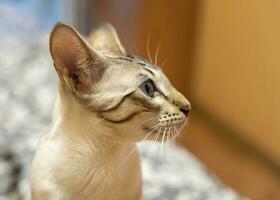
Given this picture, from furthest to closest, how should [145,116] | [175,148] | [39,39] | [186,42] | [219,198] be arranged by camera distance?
[186,42]
[39,39]
[175,148]
[219,198]
[145,116]

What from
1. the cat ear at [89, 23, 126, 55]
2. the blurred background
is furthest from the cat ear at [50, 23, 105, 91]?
the blurred background

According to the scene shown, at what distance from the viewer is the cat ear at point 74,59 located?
3.04 feet

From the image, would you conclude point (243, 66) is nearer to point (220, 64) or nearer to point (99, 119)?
point (220, 64)

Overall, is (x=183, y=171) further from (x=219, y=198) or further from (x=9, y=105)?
(x=9, y=105)

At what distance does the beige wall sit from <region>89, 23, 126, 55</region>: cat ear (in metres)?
0.84

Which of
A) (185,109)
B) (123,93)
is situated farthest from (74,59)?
(185,109)

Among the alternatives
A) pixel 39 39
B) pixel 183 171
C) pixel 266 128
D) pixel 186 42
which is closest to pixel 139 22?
pixel 186 42

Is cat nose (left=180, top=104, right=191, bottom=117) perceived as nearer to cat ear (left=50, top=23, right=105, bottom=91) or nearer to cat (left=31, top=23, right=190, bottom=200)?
cat (left=31, top=23, right=190, bottom=200)

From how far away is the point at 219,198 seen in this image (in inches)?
53.7

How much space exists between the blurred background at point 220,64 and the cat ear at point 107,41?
735 millimetres

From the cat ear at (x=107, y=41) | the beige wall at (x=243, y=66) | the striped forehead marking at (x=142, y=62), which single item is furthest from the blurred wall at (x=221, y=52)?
the striped forehead marking at (x=142, y=62)

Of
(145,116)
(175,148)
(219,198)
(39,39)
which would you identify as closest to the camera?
(145,116)

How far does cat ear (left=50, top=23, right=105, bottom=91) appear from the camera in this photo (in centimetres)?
93

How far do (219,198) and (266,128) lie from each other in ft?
2.15
